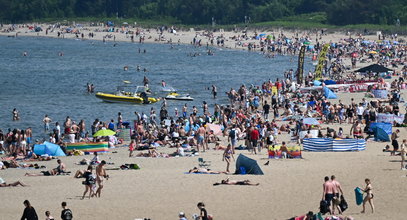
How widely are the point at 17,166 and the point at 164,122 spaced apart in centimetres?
1013

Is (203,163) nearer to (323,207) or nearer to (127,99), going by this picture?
(323,207)

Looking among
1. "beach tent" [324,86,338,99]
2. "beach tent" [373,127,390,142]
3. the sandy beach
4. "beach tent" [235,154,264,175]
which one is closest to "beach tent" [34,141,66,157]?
the sandy beach

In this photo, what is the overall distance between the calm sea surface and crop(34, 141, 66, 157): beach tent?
28.0 ft

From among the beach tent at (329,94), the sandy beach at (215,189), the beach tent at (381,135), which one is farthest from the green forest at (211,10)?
the sandy beach at (215,189)

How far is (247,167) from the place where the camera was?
24734mm

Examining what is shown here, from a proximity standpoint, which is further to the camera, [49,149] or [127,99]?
[127,99]

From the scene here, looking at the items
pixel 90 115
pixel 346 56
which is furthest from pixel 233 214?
pixel 346 56

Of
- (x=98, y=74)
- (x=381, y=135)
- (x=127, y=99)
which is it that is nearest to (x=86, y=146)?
(x=381, y=135)

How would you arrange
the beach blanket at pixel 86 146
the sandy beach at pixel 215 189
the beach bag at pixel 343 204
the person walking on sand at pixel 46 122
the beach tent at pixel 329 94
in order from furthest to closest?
Answer: the beach tent at pixel 329 94
the person walking on sand at pixel 46 122
the beach blanket at pixel 86 146
the sandy beach at pixel 215 189
the beach bag at pixel 343 204

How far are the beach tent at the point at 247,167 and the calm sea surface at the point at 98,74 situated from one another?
15.6 meters

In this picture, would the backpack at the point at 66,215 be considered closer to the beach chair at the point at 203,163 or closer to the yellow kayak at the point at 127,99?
the beach chair at the point at 203,163

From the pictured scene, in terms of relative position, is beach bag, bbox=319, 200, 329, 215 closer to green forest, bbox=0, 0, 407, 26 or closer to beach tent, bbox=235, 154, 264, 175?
beach tent, bbox=235, 154, 264, 175

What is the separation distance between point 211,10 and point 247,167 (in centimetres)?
10079

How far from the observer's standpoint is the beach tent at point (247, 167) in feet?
80.6
